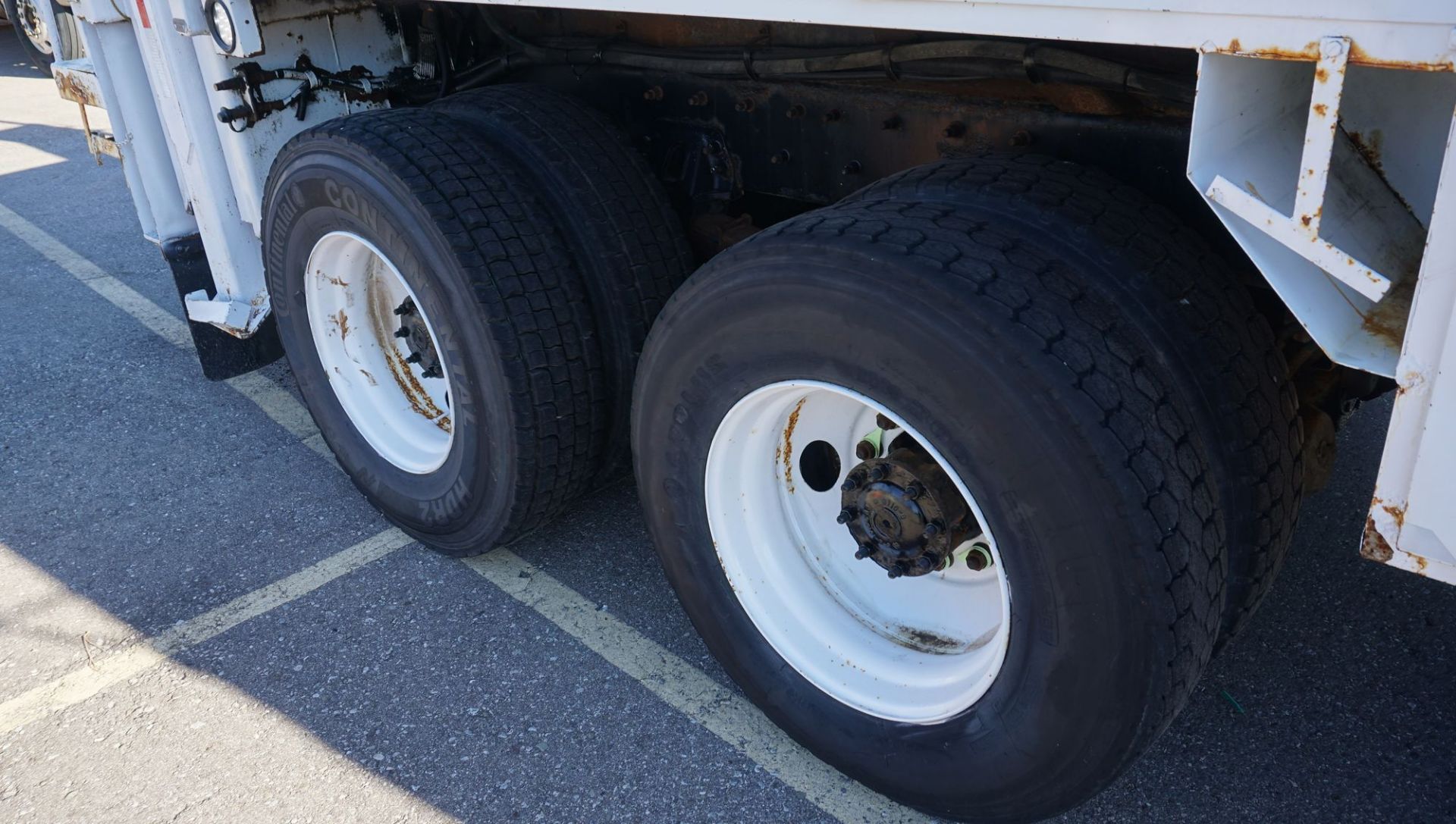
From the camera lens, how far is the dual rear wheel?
1.68 metres

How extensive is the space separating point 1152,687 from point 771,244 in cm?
97

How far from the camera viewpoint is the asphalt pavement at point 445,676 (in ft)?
7.51

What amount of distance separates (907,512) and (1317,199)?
0.92m

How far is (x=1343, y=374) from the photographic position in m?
2.38

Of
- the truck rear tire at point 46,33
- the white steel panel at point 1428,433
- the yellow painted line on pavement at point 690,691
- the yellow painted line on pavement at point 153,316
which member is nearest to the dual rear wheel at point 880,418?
the yellow painted line on pavement at point 690,691

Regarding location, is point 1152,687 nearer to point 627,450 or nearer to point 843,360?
point 843,360

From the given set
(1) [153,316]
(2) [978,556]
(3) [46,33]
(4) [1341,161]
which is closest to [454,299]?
(2) [978,556]

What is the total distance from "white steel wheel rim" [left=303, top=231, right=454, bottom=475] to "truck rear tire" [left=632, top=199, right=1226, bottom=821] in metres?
1.11

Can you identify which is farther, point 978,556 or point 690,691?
point 690,691

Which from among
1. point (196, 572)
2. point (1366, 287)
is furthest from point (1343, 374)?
point (196, 572)

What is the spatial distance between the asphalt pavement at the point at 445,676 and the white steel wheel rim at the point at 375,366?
0.30 metres

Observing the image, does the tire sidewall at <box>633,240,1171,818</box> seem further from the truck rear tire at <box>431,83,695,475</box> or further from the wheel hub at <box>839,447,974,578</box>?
the truck rear tire at <box>431,83,695,475</box>

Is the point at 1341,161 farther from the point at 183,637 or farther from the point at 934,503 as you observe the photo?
the point at 183,637

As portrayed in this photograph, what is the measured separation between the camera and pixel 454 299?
2.55 metres
